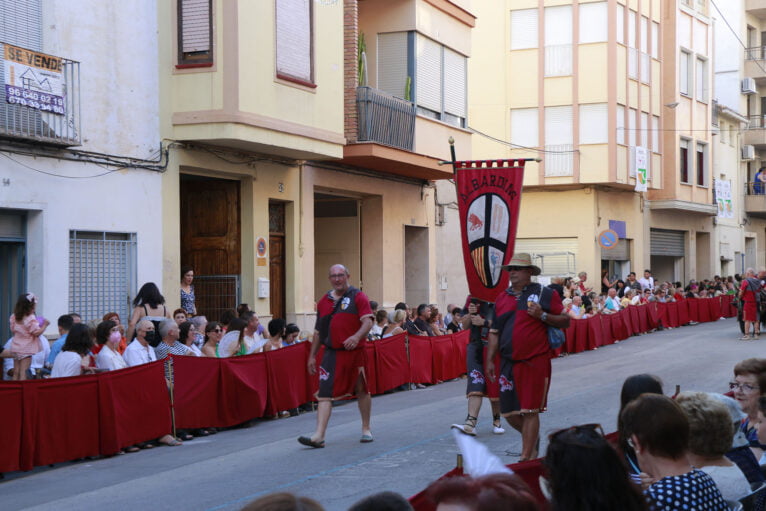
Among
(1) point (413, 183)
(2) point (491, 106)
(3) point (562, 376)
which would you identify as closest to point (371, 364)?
(3) point (562, 376)

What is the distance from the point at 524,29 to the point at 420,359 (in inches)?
862

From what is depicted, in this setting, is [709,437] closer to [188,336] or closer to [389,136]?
[188,336]

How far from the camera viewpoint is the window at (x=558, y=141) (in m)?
36.8

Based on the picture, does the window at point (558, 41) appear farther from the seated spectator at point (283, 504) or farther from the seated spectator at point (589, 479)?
the seated spectator at point (283, 504)

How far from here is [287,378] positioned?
48.0 ft

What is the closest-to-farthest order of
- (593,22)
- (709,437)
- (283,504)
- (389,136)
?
(283,504) < (709,437) < (389,136) < (593,22)

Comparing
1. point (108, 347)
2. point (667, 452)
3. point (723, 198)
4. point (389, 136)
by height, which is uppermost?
point (389, 136)

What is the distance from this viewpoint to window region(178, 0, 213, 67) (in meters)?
17.8

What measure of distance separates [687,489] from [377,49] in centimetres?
2120

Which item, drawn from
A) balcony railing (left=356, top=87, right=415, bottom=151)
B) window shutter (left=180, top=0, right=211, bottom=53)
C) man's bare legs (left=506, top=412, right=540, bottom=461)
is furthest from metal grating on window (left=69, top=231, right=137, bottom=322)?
man's bare legs (left=506, top=412, right=540, bottom=461)

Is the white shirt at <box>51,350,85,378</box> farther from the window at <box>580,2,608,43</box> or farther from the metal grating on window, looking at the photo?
the window at <box>580,2,608,43</box>

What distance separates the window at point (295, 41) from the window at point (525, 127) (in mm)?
18331

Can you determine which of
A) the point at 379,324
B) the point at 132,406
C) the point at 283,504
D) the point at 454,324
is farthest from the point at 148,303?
the point at 283,504

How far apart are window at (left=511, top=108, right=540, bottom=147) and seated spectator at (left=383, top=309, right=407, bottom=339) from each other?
19764 mm
